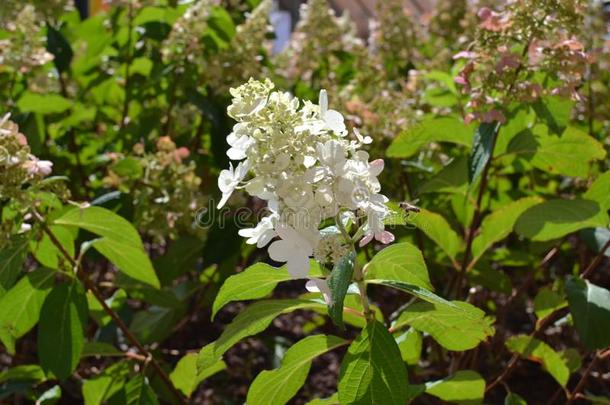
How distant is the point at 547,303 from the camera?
179cm

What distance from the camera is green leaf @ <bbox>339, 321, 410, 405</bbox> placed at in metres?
1.12

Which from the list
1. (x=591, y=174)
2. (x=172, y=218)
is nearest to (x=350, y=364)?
(x=172, y=218)

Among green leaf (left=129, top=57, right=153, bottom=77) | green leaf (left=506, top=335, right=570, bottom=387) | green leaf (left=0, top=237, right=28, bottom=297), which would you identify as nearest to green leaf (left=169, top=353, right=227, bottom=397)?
green leaf (left=0, top=237, right=28, bottom=297)

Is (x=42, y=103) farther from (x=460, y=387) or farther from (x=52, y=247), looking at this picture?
(x=460, y=387)

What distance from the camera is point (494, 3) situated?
3.04 metres

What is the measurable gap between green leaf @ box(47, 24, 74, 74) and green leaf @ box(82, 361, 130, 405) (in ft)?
3.53

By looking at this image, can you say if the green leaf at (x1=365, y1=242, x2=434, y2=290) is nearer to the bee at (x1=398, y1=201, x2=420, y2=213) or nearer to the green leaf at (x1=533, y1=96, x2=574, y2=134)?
the bee at (x1=398, y1=201, x2=420, y2=213)

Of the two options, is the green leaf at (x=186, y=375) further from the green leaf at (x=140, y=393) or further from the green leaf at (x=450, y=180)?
the green leaf at (x=450, y=180)

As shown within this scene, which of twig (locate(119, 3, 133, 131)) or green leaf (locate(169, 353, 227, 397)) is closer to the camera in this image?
green leaf (locate(169, 353, 227, 397))

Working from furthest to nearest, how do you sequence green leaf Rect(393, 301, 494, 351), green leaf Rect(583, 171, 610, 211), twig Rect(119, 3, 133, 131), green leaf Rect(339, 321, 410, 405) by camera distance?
twig Rect(119, 3, 133, 131), green leaf Rect(583, 171, 610, 211), green leaf Rect(393, 301, 494, 351), green leaf Rect(339, 321, 410, 405)

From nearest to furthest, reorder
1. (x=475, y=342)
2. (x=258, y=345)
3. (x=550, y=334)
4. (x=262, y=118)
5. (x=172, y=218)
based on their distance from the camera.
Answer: (x=262, y=118) → (x=475, y=342) → (x=172, y=218) → (x=550, y=334) → (x=258, y=345)

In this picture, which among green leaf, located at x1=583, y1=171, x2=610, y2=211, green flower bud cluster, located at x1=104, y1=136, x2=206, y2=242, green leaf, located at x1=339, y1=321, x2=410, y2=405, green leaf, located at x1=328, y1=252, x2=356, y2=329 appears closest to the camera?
green leaf, located at x1=328, y1=252, x2=356, y2=329

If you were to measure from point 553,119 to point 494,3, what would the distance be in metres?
1.53

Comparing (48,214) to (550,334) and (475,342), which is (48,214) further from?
(550,334)
